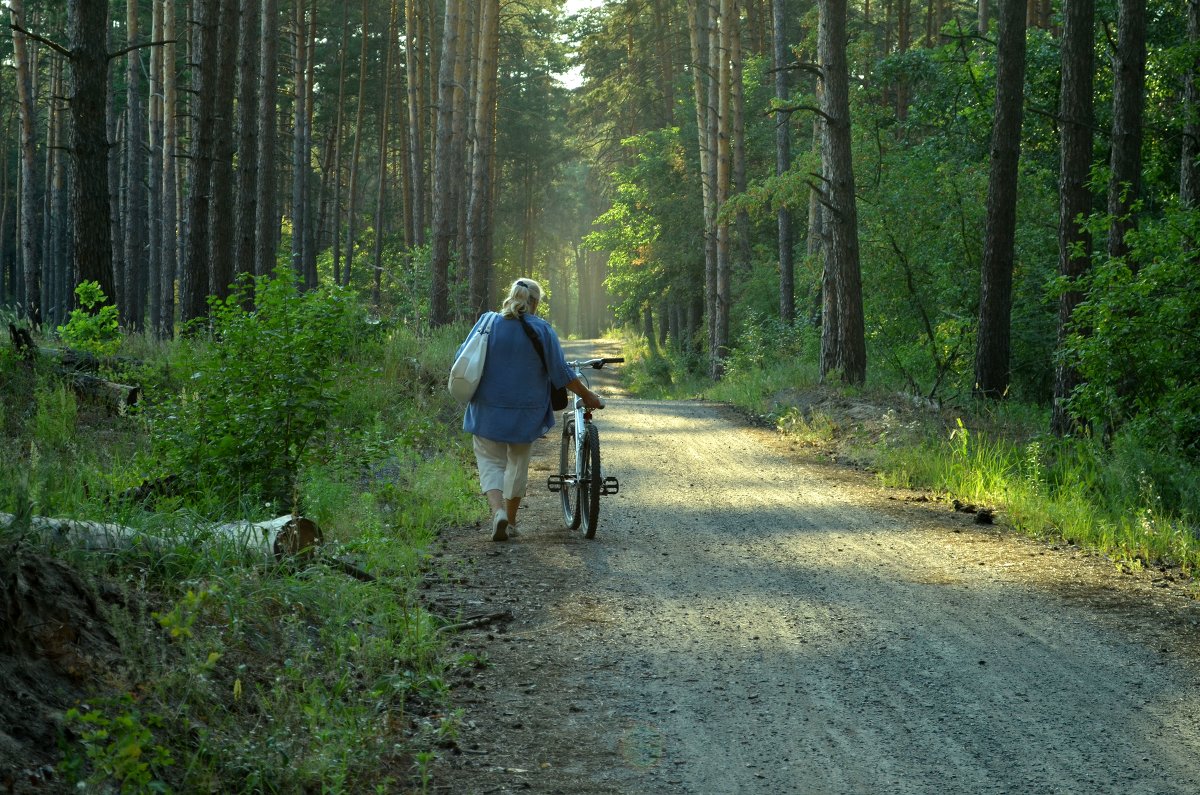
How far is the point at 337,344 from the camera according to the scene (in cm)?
803

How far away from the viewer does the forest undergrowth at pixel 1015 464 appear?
8.55 meters

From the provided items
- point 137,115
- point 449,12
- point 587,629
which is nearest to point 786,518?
point 587,629

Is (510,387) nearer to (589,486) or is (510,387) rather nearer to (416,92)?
(589,486)

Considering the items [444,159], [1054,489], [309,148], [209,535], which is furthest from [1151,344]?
[309,148]

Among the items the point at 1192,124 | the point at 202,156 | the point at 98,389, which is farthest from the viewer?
the point at 202,156

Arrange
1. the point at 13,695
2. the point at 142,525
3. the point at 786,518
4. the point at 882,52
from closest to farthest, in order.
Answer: the point at 13,695
the point at 142,525
the point at 786,518
the point at 882,52

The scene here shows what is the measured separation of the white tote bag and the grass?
883mm

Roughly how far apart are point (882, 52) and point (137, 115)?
26370mm

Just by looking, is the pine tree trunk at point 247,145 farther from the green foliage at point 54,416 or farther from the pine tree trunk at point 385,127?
the pine tree trunk at point 385,127

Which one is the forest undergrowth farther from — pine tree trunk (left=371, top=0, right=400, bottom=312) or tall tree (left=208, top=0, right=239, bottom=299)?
pine tree trunk (left=371, top=0, right=400, bottom=312)

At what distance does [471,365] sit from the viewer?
8.81m

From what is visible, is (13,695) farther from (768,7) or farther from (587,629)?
(768,7)

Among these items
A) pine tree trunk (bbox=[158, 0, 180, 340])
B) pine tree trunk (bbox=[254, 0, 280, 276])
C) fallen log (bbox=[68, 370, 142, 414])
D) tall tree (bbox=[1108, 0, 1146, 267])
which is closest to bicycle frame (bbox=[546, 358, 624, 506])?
fallen log (bbox=[68, 370, 142, 414])

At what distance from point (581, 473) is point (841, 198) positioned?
36.3 ft
